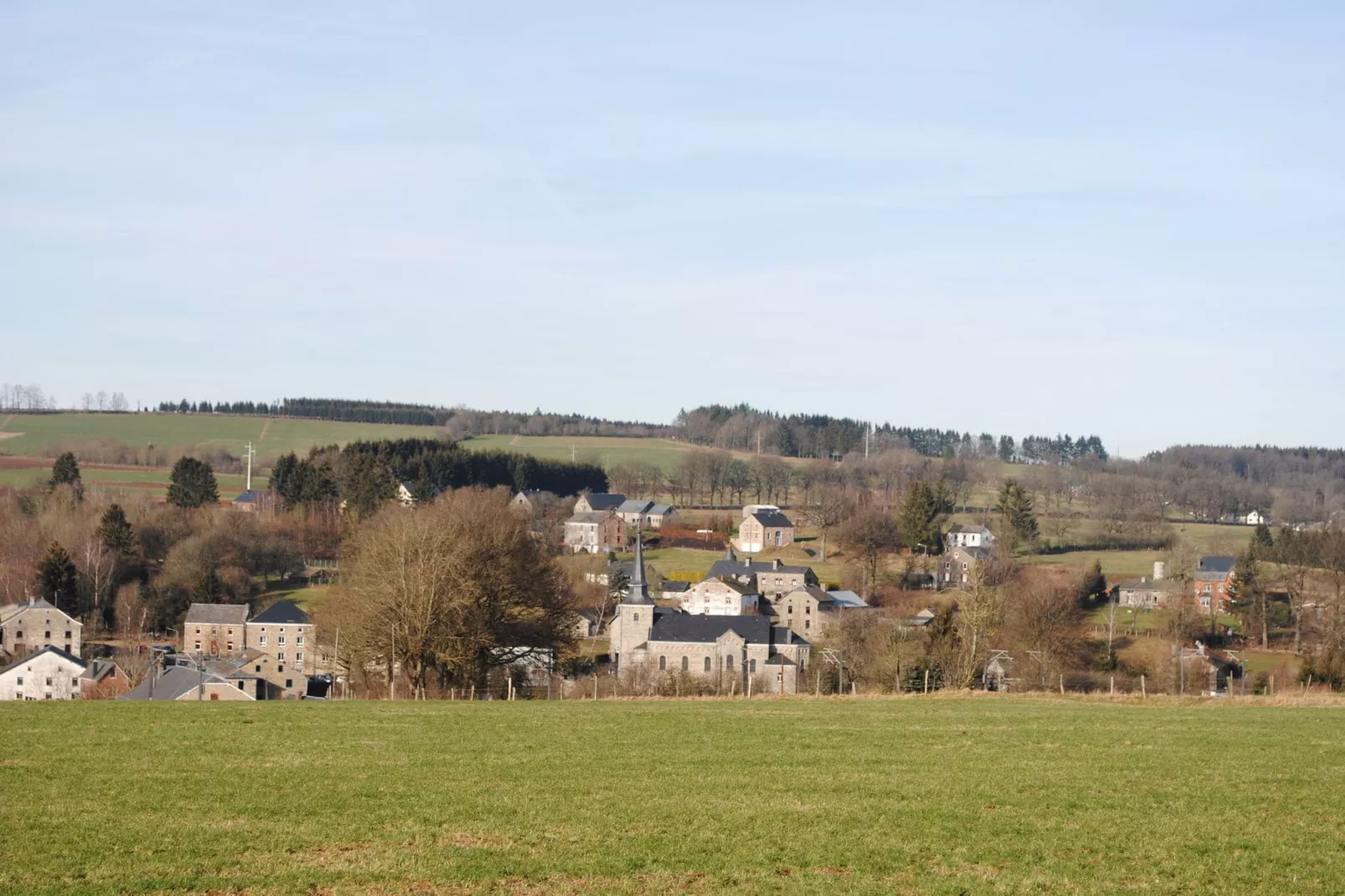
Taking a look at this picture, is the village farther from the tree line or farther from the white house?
the tree line

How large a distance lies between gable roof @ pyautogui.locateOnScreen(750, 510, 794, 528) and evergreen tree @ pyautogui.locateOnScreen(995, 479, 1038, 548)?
1904cm

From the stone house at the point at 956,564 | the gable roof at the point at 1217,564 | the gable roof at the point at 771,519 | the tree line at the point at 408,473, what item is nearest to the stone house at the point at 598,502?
the tree line at the point at 408,473

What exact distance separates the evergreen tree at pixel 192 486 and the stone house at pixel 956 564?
60884 mm

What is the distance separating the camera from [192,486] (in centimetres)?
11456

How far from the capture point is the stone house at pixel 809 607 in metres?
84.4

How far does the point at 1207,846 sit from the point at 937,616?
1724 inches

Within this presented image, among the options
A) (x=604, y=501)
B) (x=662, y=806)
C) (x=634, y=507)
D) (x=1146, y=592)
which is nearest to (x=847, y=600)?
(x=1146, y=592)

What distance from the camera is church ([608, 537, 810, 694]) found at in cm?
6900

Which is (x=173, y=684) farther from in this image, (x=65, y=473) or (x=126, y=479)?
(x=126, y=479)

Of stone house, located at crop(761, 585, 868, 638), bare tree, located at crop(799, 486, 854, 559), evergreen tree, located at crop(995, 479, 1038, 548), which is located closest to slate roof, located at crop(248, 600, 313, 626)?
stone house, located at crop(761, 585, 868, 638)

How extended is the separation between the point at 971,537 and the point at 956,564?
21.9 metres

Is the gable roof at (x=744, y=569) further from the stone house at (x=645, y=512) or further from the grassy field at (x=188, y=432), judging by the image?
the grassy field at (x=188, y=432)

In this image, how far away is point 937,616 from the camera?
Answer: 5656 cm

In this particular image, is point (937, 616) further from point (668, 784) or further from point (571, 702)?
point (668, 784)
